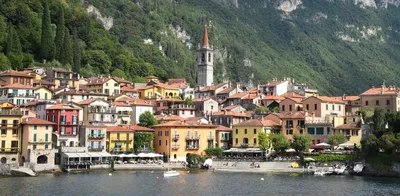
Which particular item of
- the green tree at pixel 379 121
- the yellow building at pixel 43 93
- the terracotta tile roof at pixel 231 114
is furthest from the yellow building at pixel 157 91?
the green tree at pixel 379 121

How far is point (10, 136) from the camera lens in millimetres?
88562

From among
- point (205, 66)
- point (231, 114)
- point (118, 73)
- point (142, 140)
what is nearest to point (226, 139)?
point (231, 114)

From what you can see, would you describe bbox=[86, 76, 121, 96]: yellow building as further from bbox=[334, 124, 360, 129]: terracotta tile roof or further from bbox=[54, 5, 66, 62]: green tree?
bbox=[334, 124, 360, 129]: terracotta tile roof

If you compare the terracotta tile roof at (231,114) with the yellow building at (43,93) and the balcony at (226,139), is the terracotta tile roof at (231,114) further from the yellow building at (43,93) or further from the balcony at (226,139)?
the yellow building at (43,93)

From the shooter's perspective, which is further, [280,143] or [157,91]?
[157,91]

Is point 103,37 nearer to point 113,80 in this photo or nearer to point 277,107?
point 113,80

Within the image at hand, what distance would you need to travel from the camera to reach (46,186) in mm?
70125

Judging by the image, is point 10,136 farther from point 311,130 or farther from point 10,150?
point 311,130

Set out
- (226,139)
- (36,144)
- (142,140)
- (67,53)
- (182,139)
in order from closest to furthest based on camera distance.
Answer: (36,144) < (142,140) < (182,139) < (226,139) < (67,53)

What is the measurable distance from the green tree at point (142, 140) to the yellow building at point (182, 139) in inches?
72.2

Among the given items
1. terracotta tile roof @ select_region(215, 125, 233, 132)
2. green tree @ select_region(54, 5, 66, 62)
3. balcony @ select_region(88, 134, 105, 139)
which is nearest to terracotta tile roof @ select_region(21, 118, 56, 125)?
balcony @ select_region(88, 134, 105, 139)

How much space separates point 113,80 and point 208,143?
27070 mm

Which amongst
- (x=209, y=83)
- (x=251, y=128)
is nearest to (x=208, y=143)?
(x=251, y=128)

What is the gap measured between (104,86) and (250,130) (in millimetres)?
30308
